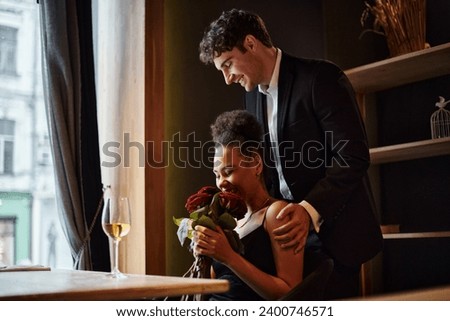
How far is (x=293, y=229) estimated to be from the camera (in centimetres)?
192

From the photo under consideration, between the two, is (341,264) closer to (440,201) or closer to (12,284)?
(440,201)

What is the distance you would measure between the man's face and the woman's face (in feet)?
1.11

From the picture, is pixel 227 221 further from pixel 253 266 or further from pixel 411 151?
pixel 411 151

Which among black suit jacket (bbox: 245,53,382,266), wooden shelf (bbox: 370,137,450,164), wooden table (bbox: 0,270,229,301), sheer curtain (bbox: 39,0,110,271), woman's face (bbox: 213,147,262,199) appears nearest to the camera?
wooden table (bbox: 0,270,229,301)

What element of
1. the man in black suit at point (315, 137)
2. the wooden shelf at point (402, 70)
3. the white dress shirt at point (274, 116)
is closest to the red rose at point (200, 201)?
the man in black suit at point (315, 137)

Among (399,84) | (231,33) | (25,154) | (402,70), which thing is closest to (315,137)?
(231,33)

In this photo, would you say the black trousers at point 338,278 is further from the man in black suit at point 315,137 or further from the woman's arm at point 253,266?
the woman's arm at point 253,266

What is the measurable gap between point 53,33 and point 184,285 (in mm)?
1672

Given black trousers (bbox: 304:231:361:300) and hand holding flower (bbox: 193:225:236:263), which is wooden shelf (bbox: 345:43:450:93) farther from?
hand holding flower (bbox: 193:225:236:263)

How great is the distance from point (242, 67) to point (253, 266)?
31.5 inches

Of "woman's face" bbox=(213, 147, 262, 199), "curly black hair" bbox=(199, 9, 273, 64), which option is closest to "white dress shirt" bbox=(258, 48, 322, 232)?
"curly black hair" bbox=(199, 9, 273, 64)

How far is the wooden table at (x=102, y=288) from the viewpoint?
1.35 metres

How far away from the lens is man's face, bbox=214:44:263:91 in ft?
7.68

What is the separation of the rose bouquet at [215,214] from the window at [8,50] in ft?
4.35
